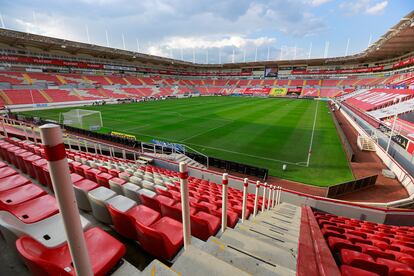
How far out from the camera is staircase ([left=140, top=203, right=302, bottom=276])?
190 centimetres

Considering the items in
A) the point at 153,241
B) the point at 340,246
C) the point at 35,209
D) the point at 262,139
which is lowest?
the point at 262,139

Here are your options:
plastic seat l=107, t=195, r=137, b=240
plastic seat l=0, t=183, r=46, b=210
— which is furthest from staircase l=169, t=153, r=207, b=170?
plastic seat l=107, t=195, r=137, b=240

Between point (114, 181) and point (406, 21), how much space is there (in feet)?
128

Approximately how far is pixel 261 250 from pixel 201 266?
3.54 ft

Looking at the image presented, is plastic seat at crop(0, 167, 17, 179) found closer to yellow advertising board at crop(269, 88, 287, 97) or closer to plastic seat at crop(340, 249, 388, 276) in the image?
plastic seat at crop(340, 249, 388, 276)

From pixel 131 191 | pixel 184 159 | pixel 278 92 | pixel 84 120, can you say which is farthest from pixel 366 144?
pixel 278 92

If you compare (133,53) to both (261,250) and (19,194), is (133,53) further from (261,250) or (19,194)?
(261,250)

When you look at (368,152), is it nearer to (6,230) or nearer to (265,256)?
(265,256)

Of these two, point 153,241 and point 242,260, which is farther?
point 153,241

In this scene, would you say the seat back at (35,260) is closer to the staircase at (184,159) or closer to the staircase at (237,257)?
the staircase at (237,257)

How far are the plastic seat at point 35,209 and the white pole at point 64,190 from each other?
188cm

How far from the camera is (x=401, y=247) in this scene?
314 centimetres

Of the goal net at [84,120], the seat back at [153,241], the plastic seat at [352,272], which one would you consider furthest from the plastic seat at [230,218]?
the goal net at [84,120]

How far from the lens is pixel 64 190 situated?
1.07 m
